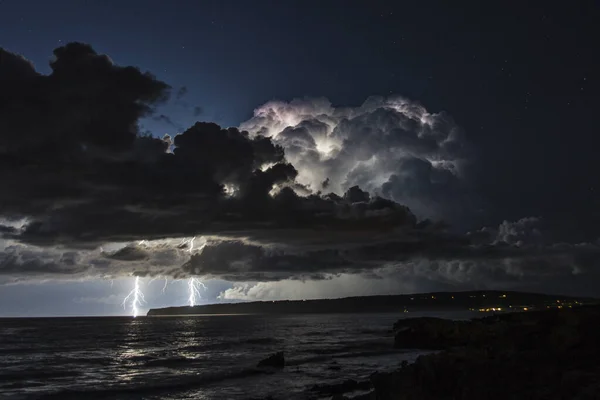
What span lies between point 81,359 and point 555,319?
7163 centimetres

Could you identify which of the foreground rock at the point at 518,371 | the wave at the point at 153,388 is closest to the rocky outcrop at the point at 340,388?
the foreground rock at the point at 518,371

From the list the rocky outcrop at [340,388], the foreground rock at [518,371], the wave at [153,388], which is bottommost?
the wave at [153,388]

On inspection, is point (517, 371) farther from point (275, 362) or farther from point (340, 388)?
point (275, 362)

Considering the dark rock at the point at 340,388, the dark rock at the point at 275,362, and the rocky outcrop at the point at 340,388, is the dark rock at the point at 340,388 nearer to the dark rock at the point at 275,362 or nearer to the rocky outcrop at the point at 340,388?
the rocky outcrop at the point at 340,388

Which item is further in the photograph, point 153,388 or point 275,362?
point 275,362

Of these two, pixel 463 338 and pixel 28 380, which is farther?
pixel 463 338

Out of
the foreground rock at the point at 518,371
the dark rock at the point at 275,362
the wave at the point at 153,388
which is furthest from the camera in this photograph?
the dark rock at the point at 275,362

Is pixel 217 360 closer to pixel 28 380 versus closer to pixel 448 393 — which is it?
pixel 28 380

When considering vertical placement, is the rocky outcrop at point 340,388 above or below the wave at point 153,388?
above

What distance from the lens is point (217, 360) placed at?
73.7 m

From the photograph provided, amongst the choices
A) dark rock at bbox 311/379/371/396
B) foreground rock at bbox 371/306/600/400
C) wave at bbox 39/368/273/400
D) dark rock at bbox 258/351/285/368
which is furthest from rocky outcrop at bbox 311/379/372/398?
dark rock at bbox 258/351/285/368

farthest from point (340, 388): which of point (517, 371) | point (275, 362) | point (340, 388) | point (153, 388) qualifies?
point (275, 362)

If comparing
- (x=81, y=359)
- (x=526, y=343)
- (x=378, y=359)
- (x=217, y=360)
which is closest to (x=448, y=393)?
(x=526, y=343)

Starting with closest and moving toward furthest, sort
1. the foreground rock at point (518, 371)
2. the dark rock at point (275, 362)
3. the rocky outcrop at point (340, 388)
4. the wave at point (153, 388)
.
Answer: the foreground rock at point (518, 371)
the rocky outcrop at point (340, 388)
the wave at point (153, 388)
the dark rock at point (275, 362)
